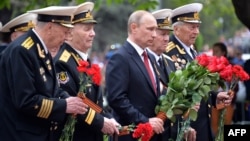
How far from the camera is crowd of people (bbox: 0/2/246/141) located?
7047mm

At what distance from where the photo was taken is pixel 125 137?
8680 mm

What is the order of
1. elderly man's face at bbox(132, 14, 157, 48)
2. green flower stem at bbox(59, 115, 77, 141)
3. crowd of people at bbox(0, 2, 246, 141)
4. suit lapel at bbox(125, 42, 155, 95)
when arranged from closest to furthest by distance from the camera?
crowd of people at bbox(0, 2, 246, 141)
green flower stem at bbox(59, 115, 77, 141)
suit lapel at bbox(125, 42, 155, 95)
elderly man's face at bbox(132, 14, 157, 48)

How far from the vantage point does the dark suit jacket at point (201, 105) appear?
9.44 m

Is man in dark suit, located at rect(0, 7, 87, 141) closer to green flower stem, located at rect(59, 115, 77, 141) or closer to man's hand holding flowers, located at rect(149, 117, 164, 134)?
green flower stem, located at rect(59, 115, 77, 141)

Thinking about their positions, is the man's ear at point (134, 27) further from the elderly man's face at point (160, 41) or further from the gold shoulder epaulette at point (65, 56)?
the gold shoulder epaulette at point (65, 56)

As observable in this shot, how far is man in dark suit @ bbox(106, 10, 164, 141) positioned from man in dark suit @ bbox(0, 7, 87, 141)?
45.6 inches

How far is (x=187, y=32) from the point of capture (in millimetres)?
9789

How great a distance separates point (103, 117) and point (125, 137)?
0.94m

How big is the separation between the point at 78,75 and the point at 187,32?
2323 millimetres

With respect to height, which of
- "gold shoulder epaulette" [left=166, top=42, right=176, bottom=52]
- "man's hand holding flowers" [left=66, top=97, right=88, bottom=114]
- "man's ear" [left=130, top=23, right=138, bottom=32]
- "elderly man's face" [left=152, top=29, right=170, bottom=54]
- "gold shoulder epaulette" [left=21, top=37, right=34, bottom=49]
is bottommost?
"man's hand holding flowers" [left=66, top=97, right=88, bottom=114]

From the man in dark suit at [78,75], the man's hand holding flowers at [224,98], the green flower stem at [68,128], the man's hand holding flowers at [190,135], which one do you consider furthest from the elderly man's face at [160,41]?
the green flower stem at [68,128]

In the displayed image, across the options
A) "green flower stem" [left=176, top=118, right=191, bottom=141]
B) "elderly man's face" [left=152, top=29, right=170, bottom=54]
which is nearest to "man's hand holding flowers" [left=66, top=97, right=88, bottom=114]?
"green flower stem" [left=176, top=118, right=191, bottom=141]

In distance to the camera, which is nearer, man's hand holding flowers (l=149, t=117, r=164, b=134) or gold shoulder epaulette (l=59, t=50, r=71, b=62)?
gold shoulder epaulette (l=59, t=50, r=71, b=62)

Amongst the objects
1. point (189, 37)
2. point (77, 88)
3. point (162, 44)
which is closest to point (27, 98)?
point (77, 88)
